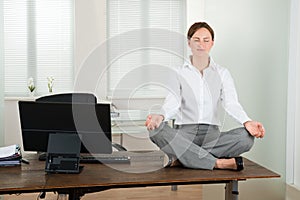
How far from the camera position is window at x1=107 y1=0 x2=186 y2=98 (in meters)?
5.06

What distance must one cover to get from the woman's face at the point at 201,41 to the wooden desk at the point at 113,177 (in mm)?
639

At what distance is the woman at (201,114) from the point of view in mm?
2186

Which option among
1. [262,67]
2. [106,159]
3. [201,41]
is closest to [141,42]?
[262,67]

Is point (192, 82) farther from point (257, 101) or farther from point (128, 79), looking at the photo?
point (128, 79)

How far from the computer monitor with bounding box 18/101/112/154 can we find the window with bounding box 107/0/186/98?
2854 mm

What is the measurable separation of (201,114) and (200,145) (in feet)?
0.60

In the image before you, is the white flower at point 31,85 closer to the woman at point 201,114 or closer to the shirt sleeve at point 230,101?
the woman at point 201,114

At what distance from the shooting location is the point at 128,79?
17.0ft

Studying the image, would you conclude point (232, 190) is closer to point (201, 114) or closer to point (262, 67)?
point (201, 114)

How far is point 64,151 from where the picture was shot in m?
2.11

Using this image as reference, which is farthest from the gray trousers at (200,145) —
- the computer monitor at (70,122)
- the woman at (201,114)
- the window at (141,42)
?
the window at (141,42)

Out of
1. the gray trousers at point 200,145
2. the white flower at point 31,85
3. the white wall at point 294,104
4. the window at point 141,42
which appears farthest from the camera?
the window at point 141,42

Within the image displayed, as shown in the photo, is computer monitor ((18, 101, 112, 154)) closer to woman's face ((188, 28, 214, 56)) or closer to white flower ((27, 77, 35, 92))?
woman's face ((188, 28, 214, 56))

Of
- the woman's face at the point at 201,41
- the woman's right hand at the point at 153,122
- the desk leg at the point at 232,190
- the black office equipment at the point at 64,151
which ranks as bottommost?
the desk leg at the point at 232,190
